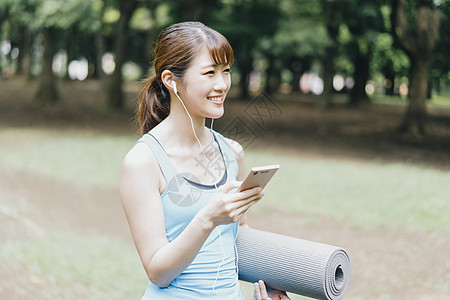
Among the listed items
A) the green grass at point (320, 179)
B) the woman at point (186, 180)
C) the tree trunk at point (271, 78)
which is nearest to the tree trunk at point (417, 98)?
the green grass at point (320, 179)

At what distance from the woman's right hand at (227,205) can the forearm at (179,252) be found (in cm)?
3

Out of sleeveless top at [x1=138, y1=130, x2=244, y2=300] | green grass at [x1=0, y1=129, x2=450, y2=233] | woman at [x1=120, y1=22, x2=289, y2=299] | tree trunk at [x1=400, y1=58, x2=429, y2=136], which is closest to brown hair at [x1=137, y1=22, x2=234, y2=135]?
woman at [x1=120, y1=22, x2=289, y2=299]

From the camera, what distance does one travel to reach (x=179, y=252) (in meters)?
1.97

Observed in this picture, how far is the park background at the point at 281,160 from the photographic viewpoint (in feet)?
20.1

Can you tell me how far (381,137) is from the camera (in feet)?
59.8

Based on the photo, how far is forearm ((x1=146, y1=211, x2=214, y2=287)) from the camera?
1.93 meters

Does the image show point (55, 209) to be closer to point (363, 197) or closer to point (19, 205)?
point (19, 205)

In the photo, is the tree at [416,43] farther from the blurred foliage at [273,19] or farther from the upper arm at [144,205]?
the upper arm at [144,205]

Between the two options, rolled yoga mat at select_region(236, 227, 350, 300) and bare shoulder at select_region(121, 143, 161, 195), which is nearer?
bare shoulder at select_region(121, 143, 161, 195)

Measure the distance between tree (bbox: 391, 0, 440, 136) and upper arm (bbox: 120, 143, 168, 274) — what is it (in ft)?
49.8

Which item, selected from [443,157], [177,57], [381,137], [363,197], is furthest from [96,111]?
[177,57]

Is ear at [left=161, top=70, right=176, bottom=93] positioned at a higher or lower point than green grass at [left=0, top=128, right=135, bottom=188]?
higher

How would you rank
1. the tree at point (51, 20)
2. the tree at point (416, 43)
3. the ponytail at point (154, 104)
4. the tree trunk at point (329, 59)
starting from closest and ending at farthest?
the ponytail at point (154, 104)
the tree at point (416, 43)
the tree at point (51, 20)
the tree trunk at point (329, 59)

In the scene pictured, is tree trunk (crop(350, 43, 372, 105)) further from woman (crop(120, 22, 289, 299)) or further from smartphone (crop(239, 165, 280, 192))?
smartphone (crop(239, 165, 280, 192))
